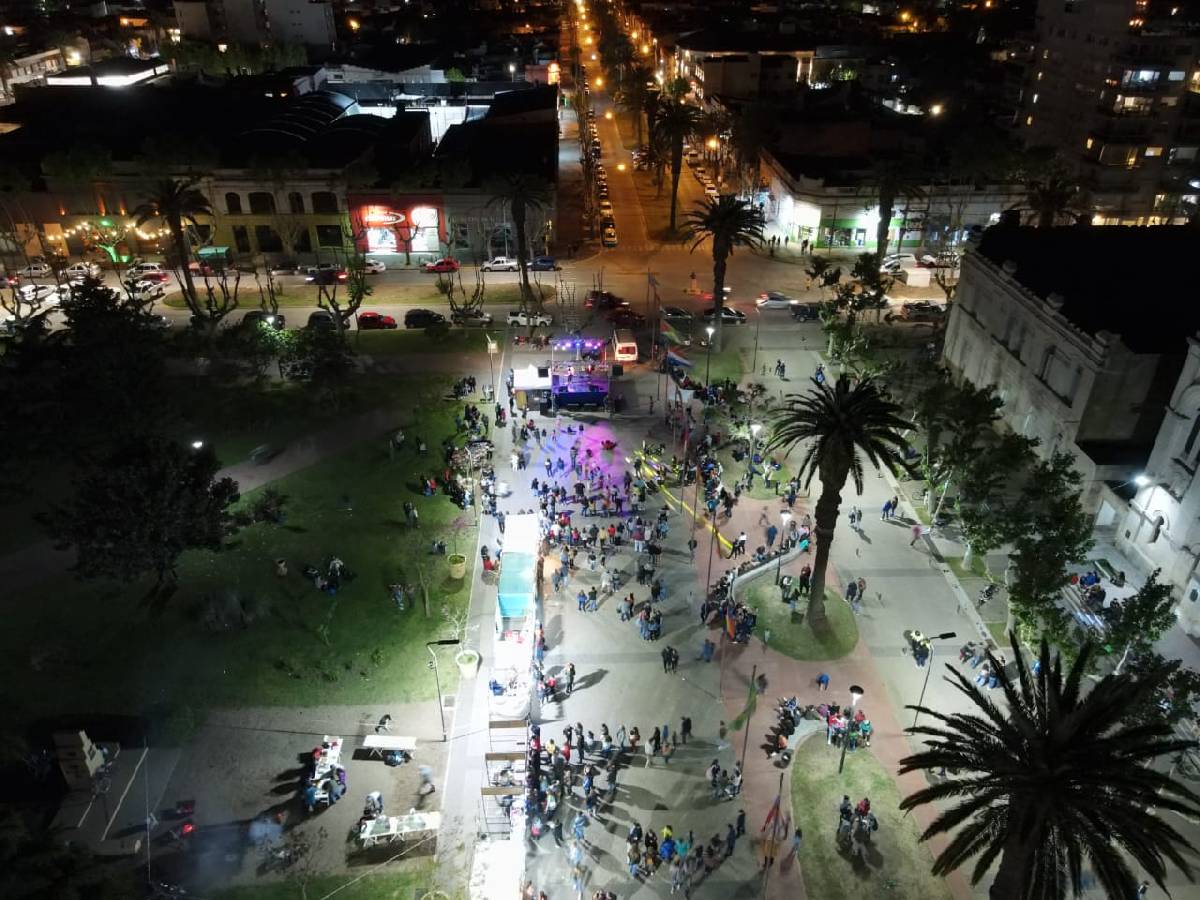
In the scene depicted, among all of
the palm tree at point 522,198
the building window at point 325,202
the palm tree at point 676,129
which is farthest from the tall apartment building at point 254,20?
the palm tree at point 522,198

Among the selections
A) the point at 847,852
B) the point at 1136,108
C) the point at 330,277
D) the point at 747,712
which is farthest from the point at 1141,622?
the point at 1136,108

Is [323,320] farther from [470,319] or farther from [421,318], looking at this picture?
[470,319]

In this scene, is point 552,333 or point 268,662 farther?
point 552,333

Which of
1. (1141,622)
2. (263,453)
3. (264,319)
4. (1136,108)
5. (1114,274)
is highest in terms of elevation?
(1136,108)

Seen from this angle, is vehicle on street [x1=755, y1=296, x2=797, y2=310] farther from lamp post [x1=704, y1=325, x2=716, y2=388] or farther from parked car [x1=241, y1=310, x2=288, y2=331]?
parked car [x1=241, y1=310, x2=288, y2=331]

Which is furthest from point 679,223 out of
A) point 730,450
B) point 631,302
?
point 730,450

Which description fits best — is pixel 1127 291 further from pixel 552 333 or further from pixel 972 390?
pixel 552 333
